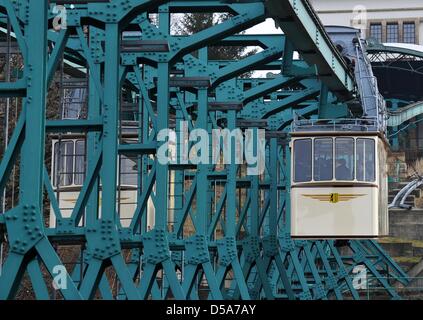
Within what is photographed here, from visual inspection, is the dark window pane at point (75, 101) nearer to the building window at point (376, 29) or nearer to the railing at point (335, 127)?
the railing at point (335, 127)

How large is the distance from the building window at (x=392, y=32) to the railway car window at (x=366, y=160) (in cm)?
3954

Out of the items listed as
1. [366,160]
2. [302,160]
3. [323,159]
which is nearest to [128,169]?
[302,160]

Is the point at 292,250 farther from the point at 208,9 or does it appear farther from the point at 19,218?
the point at 19,218

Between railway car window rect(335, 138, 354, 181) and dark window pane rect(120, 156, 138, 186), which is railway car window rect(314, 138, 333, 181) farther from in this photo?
dark window pane rect(120, 156, 138, 186)

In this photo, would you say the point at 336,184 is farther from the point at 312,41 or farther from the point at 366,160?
the point at 312,41

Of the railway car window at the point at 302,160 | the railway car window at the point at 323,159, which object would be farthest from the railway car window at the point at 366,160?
the railway car window at the point at 302,160

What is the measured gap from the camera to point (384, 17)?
6600 cm

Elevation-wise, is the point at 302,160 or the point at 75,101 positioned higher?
the point at 75,101

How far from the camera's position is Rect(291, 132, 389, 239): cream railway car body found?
2698 cm

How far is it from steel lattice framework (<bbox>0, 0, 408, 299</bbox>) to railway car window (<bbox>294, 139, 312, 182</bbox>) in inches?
52.2

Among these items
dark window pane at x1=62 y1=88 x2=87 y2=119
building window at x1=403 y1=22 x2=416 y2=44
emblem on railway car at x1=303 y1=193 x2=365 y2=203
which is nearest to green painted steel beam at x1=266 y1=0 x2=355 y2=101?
emblem on railway car at x1=303 y1=193 x2=365 y2=203

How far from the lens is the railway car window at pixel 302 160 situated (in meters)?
27.3

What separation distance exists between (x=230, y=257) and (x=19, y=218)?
38.4 ft

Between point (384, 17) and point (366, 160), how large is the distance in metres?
40.0
